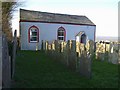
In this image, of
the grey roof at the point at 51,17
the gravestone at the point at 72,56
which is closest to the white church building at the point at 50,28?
the grey roof at the point at 51,17

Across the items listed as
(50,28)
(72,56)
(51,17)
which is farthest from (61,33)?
(72,56)

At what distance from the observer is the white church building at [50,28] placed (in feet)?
85.4

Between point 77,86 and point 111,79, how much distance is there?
6.39ft

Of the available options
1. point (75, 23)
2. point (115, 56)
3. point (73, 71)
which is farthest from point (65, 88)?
point (75, 23)

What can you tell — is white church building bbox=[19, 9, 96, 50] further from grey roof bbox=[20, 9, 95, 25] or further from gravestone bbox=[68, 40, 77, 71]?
gravestone bbox=[68, 40, 77, 71]

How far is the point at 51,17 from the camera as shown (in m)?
28.6

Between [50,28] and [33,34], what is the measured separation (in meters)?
2.18

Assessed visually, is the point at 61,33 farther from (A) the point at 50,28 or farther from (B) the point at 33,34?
(B) the point at 33,34

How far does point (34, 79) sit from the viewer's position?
340 inches

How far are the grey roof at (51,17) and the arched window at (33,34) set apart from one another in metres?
0.98

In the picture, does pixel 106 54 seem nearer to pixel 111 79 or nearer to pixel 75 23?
pixel 111 79

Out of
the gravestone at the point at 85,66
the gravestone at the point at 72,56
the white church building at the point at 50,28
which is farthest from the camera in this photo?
the white church building at the point at 50,28

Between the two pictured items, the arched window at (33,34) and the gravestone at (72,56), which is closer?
the gravestone at (72,56)

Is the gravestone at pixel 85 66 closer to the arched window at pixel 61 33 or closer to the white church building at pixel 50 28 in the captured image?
the white church building at pixel 50 28
